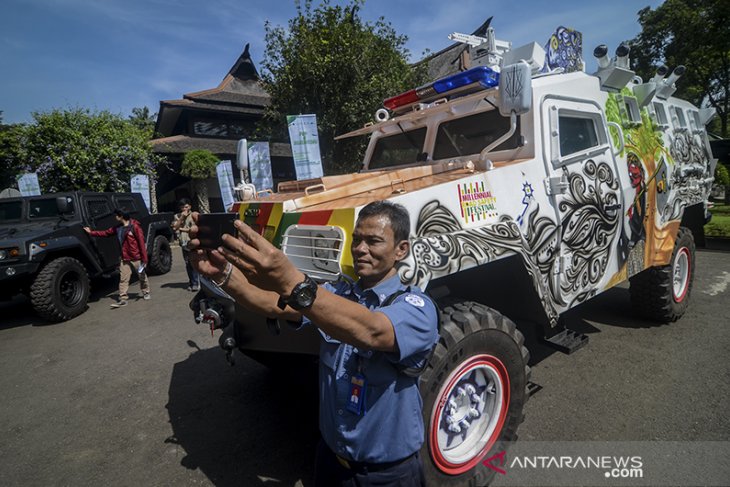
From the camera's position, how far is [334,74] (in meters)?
11.7

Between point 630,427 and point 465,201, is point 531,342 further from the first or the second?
point 465,201

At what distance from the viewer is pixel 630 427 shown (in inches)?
109

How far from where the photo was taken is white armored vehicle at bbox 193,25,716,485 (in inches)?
84.5

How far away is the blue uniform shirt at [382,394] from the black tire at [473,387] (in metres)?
0.47

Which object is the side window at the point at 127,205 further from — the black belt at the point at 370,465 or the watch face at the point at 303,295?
the watch face at the point at 303,295

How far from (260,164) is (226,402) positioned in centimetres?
889

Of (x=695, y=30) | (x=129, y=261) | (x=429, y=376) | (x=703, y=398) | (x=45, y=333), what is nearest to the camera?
(x=429, y=376)

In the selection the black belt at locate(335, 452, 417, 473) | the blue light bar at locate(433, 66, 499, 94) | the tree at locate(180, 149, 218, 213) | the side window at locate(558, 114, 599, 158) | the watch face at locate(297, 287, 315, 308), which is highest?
the tree at locate(180, 149, 218, 213)

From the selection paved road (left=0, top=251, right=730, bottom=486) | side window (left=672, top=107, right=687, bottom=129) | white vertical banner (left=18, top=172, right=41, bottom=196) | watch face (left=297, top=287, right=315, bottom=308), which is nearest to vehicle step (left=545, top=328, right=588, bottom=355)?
paved road (left=0, top=251, right=730, bottom=486)

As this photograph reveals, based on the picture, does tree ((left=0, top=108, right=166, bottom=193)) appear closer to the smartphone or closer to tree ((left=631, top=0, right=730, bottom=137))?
the smartphone

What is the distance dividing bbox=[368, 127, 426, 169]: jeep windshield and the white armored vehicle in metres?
0.02

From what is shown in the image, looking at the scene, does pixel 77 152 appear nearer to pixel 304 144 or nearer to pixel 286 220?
pixel 304 144

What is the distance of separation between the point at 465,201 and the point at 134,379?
12.6ft

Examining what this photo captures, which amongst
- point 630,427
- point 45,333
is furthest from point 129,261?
point 630,427
